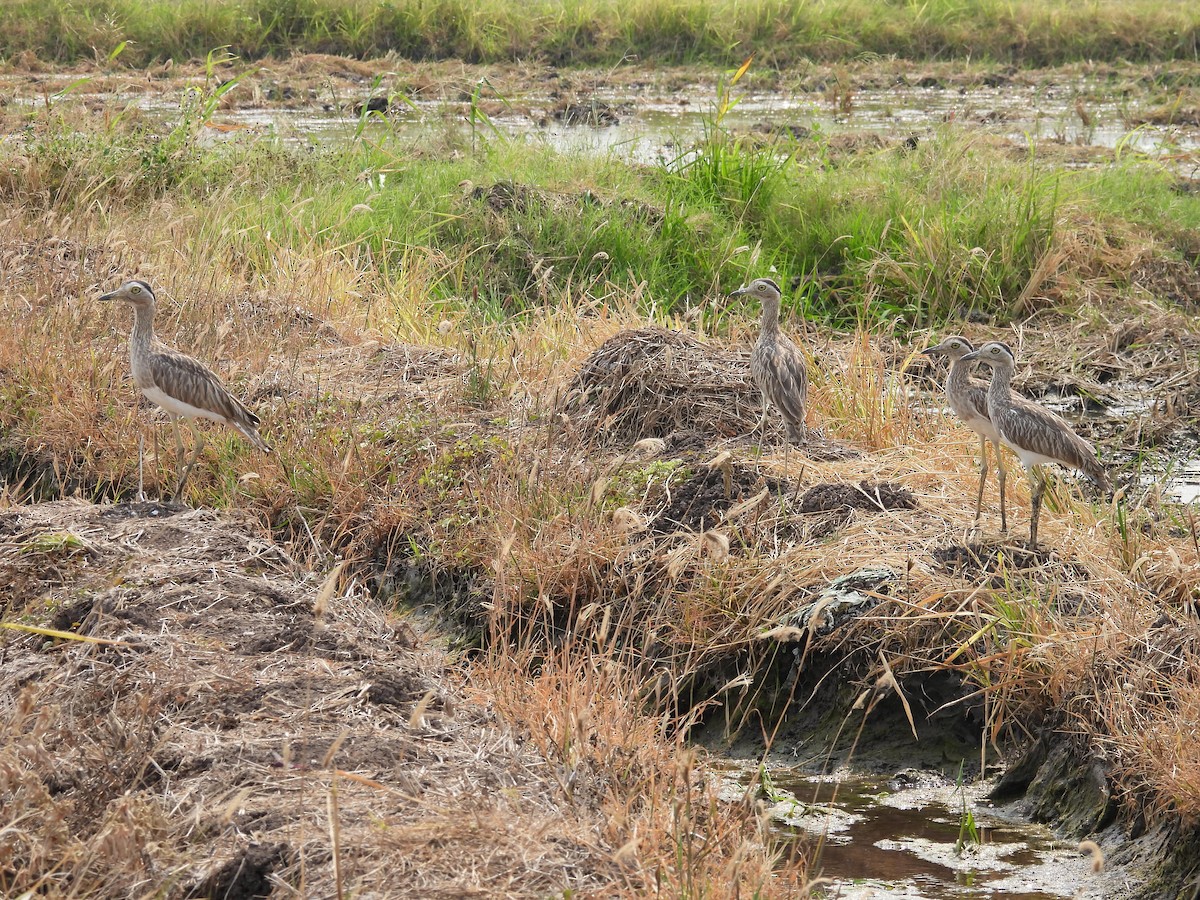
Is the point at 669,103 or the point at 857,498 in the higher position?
the point at 669,103

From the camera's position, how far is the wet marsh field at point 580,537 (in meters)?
4.57

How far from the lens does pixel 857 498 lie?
24.8ft

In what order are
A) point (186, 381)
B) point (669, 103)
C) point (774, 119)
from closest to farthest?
point (186, 381) < point (774, 119) < point (669, 103)

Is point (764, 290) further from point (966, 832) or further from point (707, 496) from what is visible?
point (966, 832)

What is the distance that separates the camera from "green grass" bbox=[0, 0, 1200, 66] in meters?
23.9

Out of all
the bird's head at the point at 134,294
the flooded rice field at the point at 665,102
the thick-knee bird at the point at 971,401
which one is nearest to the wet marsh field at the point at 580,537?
the thick-knee bird at the point at 971,401

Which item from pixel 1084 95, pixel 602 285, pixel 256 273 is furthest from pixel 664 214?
pixel 1084 95

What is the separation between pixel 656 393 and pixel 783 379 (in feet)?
2.84

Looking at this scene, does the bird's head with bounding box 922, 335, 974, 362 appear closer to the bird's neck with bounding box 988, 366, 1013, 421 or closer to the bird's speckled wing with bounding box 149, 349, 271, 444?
the bird's neck with bounding box 988, 366, 1013, 421

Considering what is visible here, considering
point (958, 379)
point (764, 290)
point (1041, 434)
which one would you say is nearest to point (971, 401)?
point (958, 379)

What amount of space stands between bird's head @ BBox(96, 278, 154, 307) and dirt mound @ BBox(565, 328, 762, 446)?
2.49 metres

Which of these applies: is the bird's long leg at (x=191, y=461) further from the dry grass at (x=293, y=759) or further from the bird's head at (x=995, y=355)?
the bird's head at (x=995, y=355)

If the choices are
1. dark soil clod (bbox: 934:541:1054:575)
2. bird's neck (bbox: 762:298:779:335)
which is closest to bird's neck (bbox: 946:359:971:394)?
dark soil clod (bbox: 934:541:1054:575)

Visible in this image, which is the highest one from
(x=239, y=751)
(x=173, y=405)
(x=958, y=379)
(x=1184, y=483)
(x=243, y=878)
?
(x=958, y=379)
